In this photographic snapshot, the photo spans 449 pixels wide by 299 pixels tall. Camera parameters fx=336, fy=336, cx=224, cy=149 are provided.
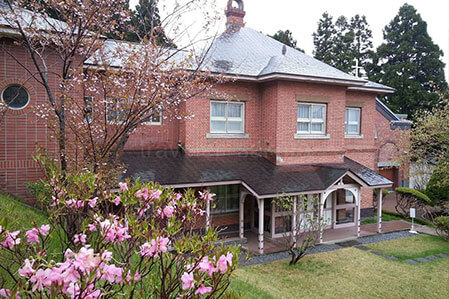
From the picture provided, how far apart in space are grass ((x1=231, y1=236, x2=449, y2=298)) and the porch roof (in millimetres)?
2548

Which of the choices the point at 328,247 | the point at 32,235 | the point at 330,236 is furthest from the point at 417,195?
the point at 32,235

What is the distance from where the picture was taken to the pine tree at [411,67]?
115ft

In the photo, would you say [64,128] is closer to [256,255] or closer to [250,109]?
[256,255]

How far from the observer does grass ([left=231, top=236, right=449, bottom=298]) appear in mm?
8852

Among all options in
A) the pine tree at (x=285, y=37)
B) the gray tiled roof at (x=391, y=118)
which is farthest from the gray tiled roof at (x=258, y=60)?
the pine tree at (x=285, y=37)

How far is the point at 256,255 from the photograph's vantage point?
11.8 metres

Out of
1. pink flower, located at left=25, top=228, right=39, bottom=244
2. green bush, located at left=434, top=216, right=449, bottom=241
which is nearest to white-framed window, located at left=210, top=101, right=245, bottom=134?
green bush, located at left=434, top=216, right=449, bottom=241

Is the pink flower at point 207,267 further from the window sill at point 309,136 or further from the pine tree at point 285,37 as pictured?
the pine tree at point 285,37

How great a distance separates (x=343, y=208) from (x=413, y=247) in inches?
139

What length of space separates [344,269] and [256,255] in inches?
114

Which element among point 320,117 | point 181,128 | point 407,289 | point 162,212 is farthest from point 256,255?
point 162,212

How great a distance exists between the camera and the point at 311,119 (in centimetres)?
1520

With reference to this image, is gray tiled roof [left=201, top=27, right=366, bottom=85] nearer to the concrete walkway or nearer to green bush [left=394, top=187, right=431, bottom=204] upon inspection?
the concrete walkway

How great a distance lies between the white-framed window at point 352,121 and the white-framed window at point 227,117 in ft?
20.8
